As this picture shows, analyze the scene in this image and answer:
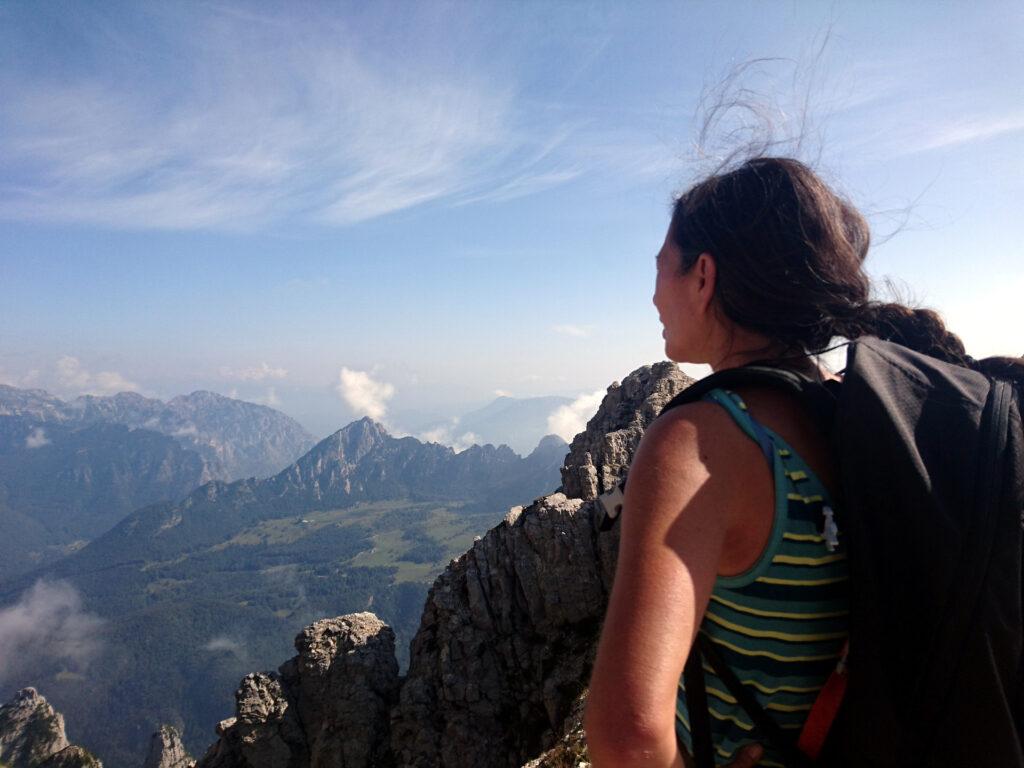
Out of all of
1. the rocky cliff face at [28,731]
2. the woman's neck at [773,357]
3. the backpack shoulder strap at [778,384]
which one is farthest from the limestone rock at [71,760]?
the backpack shoulder strap at [778,384]

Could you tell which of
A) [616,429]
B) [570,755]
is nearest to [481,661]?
[570,755]

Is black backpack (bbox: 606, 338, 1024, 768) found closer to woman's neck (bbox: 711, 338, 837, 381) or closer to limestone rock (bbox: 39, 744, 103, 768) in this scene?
woman's neck (bbox: 711, 338, 837, 381)

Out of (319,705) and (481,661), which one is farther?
(319,705)

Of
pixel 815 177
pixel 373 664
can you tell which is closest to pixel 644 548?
pixel 815 177

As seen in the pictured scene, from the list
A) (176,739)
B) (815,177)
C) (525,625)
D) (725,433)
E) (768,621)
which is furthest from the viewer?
(176,739)

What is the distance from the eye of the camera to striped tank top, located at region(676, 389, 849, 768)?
3062 millimetres

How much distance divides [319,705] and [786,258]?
32805mm

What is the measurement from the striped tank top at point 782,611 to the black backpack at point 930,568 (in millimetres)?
173

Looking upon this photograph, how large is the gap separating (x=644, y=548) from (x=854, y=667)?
4.54 ft

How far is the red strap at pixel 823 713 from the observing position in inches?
127

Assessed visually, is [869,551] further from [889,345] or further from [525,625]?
[525,625]

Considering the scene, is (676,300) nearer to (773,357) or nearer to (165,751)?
(773,357)

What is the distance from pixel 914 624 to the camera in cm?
281

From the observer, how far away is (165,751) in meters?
82.9
